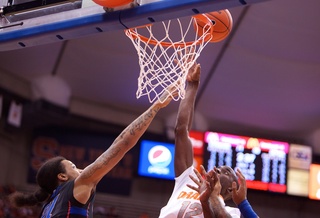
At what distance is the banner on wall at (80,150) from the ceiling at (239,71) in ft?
1.96

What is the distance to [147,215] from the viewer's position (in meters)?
10.3

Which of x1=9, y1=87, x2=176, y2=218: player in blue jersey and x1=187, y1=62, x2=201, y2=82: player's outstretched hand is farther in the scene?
x1=187, y1=62, x2=201, y2=82: player's outstretched hand

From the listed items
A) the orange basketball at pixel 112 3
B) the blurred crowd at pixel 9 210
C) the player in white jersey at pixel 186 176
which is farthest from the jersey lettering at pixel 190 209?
the blurred crowd at pixel 9 210

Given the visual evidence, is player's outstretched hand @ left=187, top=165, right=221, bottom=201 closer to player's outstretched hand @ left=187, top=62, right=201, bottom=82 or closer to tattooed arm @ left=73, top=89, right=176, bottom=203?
tattooed arm @ left=73, top=89, right=176, bottom=203

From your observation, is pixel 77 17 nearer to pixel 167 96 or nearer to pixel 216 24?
pixel 167 96

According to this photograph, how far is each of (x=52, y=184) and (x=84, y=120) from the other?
725 cm

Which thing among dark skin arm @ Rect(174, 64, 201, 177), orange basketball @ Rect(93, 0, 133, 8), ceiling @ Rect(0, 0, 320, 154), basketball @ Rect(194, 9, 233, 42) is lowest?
dark skin arm @ Rect(174, 64, 201, 177)

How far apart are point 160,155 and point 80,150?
1.42 meters

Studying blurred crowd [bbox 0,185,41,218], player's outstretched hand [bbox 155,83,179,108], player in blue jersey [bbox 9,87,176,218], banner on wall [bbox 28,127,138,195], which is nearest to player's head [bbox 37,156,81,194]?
player in blue jersey [bbox 9,87,176,218]

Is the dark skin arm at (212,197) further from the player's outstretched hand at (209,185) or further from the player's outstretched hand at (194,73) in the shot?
the player's outstretched hand at (194,73)

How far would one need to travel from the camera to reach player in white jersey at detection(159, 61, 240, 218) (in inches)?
144

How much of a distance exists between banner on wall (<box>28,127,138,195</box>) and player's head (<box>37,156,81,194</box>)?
6786 millimetres

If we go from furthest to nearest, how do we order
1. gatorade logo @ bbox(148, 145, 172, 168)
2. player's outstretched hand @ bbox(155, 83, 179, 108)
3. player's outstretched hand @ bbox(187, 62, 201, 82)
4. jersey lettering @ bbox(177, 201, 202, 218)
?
→ 1. gatorade logo @ bbox(148, 145, 172, 168)
2. player's outstretched hand @ bbox(187, 62, 201, 82)
3. jersey lettering @ bbox(177, 201, 202, 218)
4. player's outstretched hand @ bbox(155, 83, 179, 108)

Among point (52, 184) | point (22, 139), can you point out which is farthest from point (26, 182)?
point (52, 184)
